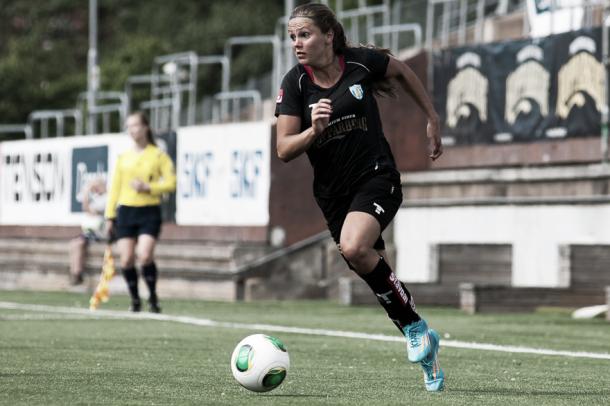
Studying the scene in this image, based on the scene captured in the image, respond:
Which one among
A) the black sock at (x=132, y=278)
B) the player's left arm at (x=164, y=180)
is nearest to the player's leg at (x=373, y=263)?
the player's left arm at (x=164, y=180)

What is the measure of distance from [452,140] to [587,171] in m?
3.19

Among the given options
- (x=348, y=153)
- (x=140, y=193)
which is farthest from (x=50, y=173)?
(x=348, y=153)

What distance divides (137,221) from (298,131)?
9.18 metres

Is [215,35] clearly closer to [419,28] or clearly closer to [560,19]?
[419,28]

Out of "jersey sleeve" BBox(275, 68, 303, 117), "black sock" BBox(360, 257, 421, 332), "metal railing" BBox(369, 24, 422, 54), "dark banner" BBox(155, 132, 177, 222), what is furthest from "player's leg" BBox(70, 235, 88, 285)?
"black sock" BBox(360, 257, 421, 332)

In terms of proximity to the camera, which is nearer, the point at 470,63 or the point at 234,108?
the point at 470,63

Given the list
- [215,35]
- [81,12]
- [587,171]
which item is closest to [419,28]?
[587,171]

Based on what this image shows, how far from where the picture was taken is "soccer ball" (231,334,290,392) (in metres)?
8.22

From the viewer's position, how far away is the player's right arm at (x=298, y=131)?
26.9ft

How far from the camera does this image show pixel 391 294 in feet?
28.6

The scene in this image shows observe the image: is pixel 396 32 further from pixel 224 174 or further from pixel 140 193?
pixel 140 193

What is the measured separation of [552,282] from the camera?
21.5m

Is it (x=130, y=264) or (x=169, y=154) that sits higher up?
(x=169, y=154)

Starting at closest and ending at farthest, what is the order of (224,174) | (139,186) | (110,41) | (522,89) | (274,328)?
(274,328) < (139,186) < (522,89) < (224,174) < (110,41)
